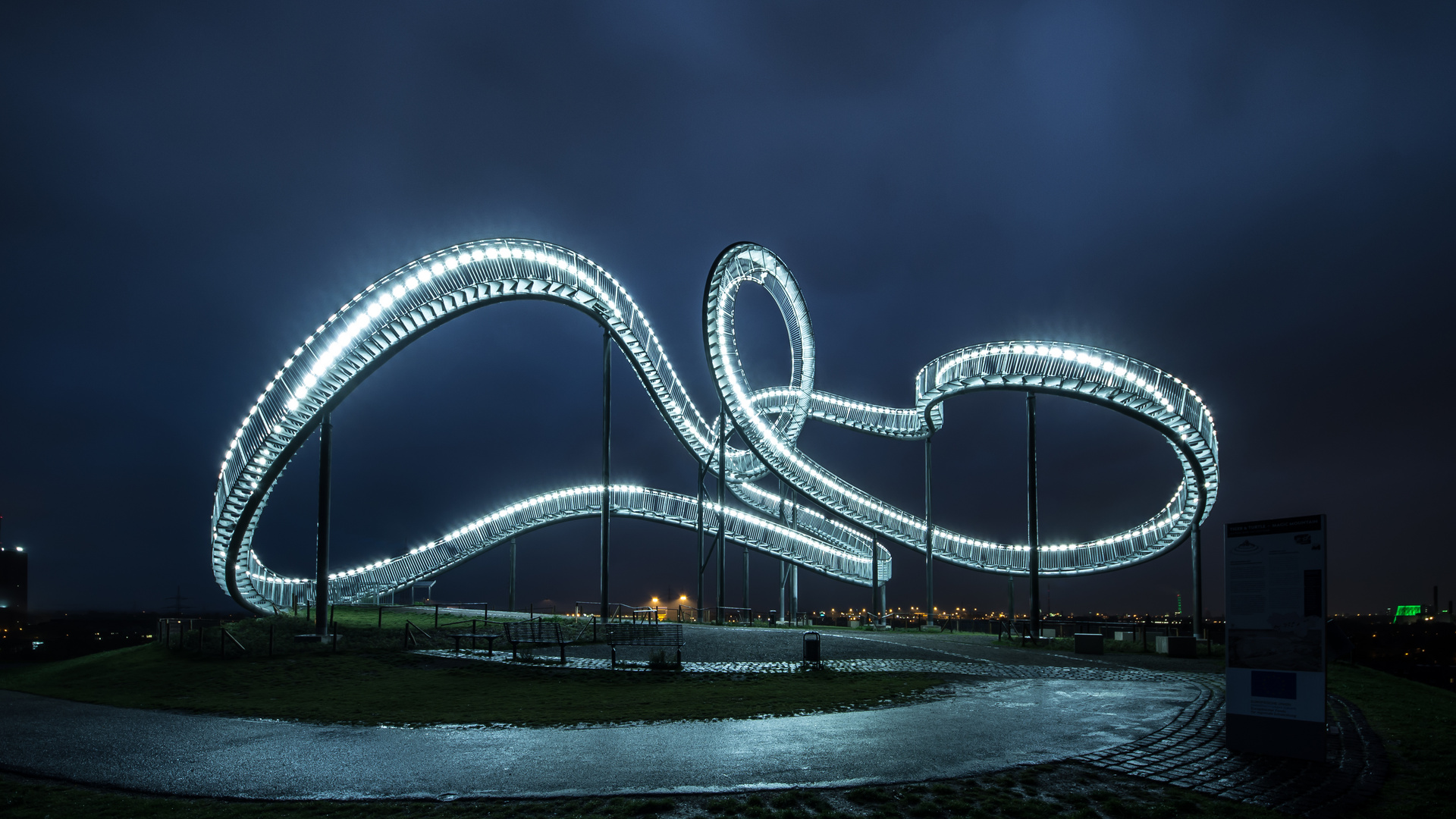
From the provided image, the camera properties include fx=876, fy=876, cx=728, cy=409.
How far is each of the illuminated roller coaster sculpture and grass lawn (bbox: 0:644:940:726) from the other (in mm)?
10037

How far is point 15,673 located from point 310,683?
11.0 meters

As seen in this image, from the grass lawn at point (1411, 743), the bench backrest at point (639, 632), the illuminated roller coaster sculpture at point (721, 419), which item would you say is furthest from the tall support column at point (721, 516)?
the grass lawn at point (1411, 743)

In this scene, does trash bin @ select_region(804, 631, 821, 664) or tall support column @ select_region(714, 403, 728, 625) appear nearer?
trash bin @ select_region(804, 631, 821, 664)

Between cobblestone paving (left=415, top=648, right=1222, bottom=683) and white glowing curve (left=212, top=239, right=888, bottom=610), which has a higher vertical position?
white glowing curve (left=212, top=239, right=888, bottom=610)

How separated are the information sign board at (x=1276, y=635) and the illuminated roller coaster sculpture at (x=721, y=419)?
25661mm

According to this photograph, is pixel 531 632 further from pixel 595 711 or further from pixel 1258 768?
pixel 1258 768

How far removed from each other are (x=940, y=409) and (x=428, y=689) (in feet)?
116

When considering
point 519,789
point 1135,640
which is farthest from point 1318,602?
point 1135,640

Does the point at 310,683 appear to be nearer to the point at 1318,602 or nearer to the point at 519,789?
the point at 519,789

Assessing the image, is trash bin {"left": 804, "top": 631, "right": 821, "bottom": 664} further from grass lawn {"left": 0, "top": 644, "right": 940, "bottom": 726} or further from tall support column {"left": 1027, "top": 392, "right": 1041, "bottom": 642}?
tall support column {"left": 1027, "top": 392, "right": 1041, "bottom": 642}

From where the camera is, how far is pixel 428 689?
17.7 metres

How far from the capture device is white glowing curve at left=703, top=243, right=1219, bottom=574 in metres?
35.5

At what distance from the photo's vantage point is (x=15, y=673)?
2344 centimetres

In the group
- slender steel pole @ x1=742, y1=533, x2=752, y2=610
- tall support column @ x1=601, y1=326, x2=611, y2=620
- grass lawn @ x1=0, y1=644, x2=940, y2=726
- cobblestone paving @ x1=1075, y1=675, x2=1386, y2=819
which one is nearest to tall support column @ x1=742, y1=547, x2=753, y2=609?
slender steel pole @ x1=742, y1=533, x2=752, y2=610
